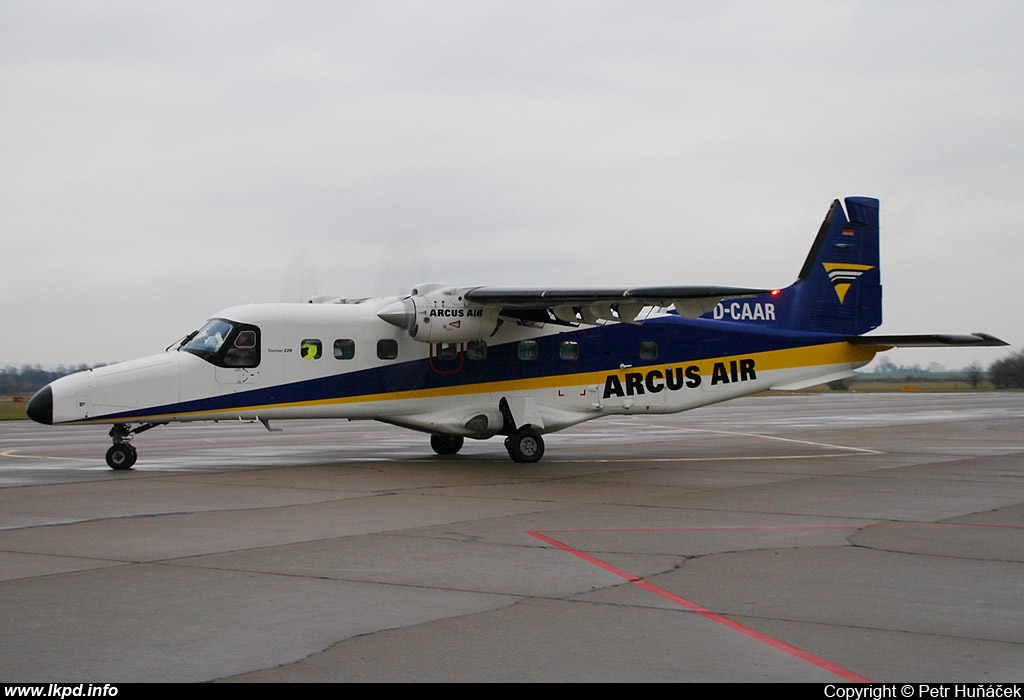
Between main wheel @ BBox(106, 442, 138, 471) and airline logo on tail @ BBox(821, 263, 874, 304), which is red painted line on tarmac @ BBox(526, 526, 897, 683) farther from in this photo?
airline logo on tail @ BBox(821, 263, 874, 304)

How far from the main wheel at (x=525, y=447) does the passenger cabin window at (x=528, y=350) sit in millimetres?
1592

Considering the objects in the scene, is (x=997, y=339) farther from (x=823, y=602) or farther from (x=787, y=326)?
(x=823, y=602)

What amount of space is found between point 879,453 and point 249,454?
13.4 metres

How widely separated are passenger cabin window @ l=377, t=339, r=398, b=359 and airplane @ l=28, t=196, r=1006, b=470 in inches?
1.1

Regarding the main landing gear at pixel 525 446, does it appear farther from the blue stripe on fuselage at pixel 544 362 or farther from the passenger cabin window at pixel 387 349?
the passenger cabin window at pixel 387 349

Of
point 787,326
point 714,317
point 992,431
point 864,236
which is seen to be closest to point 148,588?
point 714,317

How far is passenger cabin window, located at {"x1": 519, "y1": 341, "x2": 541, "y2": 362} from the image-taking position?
64.8ft

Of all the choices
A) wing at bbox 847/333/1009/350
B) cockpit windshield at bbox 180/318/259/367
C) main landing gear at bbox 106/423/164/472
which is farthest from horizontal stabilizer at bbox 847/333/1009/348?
main landing gear at bbox 106/423/164/472

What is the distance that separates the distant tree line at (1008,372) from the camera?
9131 centimetres

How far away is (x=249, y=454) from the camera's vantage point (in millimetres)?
21203

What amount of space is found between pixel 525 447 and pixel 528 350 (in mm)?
2025

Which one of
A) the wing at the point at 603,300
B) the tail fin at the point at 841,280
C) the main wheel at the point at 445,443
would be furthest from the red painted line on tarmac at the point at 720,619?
the tail fin at the point at 841,280

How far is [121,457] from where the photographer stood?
17312mm

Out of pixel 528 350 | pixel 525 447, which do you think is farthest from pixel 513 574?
pixel 528 350
